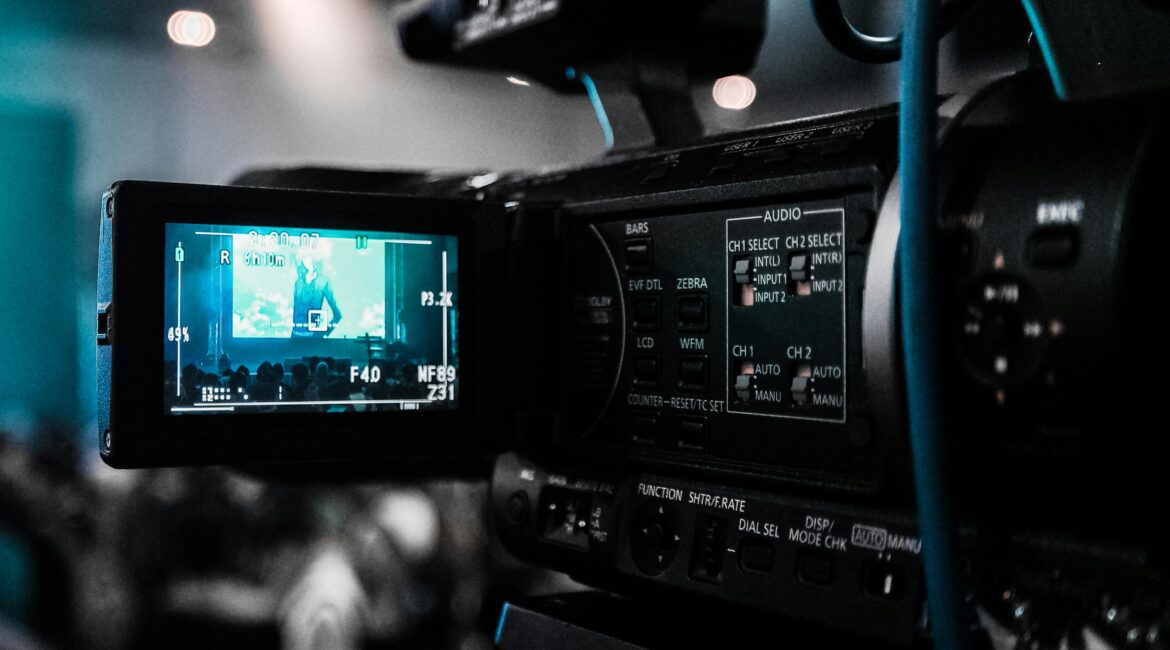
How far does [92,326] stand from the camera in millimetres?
2926

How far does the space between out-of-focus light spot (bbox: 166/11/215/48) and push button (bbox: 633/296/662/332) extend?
8.92 ft

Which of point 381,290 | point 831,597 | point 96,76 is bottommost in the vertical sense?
point 831,597

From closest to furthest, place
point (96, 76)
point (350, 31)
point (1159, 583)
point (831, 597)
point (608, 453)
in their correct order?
1. point (1159, 583)
2. point (831, 597)
3. point (608, 453)
4. point (96, 76)
5. point (350, 31)

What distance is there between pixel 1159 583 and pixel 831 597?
158mm

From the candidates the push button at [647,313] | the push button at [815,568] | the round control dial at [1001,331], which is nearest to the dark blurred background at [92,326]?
the push button at [647,313]

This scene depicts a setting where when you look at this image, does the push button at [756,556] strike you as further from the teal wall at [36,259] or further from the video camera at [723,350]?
the teal wall at [36,259]

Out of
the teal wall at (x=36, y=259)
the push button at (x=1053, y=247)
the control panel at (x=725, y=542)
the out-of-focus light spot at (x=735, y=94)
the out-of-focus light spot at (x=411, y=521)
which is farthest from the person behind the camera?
the teal wall at (x=36, y=259)

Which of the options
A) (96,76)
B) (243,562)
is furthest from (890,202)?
(96,76)

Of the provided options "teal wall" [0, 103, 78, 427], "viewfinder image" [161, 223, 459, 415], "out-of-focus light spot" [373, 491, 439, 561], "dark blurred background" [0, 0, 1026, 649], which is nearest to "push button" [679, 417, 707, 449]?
"viewfinder image" [161, 223, 459, 415]

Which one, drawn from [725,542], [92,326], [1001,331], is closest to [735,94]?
[725,542]

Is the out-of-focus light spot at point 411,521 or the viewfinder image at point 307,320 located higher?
the viewfinder image at point 307,320

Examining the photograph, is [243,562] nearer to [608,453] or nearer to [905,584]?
[608,453]

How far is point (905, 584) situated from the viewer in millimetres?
498

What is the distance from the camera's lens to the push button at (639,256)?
0.65 metres
